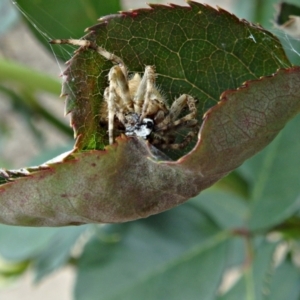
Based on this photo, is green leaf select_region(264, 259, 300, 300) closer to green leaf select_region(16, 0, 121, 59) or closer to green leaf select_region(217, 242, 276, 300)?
green leaf select_region(217, 242, 276, 300)

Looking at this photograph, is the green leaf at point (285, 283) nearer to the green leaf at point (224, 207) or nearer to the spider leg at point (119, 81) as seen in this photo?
the green leaf at point (224, 207)

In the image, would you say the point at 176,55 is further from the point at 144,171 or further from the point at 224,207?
the point at 224,207

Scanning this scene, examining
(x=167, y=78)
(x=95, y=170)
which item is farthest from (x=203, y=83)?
(x=95, y=170)

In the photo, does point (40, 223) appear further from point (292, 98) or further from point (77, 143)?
point (292, 98)

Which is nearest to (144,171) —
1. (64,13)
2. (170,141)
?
(170,141)

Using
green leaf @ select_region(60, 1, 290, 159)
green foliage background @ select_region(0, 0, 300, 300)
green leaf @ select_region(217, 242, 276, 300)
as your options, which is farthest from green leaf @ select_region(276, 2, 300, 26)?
green leaf @ select_region(217, 242, 276, 300)
